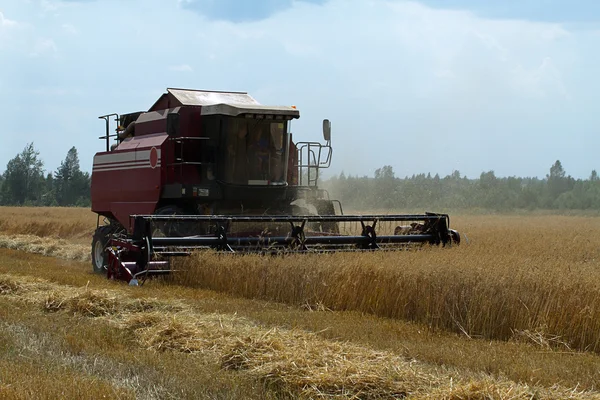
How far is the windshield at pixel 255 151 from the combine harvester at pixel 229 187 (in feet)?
0.06

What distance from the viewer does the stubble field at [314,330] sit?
518 cm

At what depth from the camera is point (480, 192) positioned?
55344mm

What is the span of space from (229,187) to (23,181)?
90645mm

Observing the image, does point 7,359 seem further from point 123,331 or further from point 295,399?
point 295,399

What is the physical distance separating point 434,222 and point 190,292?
5141mm

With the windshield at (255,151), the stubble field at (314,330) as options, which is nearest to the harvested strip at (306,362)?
the stubble field at (314,330)

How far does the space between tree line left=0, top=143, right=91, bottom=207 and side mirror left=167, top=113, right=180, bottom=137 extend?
74337 mm

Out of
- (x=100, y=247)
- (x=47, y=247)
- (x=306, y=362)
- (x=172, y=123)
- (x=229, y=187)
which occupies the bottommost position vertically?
(x=47, y=247)

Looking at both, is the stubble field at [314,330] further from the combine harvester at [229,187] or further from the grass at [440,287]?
the combine harvester at [229,187]

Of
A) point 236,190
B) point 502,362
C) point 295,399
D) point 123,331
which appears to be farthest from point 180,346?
point 236,190

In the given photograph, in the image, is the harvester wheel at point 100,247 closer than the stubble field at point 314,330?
No

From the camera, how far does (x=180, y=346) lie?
654cm

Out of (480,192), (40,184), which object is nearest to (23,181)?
(40,184)

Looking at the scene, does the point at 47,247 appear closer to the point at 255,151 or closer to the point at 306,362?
the point at 255,151
